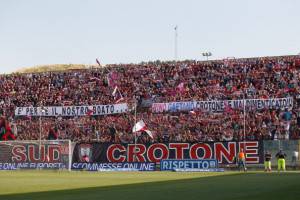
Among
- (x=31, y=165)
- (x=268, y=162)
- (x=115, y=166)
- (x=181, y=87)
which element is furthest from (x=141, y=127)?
(x=268, y=162)

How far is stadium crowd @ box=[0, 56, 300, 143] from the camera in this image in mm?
52750

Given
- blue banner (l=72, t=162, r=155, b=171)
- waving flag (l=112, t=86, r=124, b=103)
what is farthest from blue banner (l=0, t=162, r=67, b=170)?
waving flag (l=112, t=86, r=124, b=103)

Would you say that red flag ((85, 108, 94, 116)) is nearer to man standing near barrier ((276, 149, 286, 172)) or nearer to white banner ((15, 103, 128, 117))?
white banner ((15, 103, 128, 117))

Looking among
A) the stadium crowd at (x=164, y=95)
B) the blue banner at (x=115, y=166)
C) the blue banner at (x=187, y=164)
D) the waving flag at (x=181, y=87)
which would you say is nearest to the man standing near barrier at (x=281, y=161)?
the stadium crowd at (x=164, y=95)

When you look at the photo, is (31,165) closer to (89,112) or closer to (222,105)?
(89,112)

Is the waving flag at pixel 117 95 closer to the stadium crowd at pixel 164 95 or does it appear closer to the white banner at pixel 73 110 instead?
the stadium crowd at pixel 164 95

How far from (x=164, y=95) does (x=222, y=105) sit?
6812 mm

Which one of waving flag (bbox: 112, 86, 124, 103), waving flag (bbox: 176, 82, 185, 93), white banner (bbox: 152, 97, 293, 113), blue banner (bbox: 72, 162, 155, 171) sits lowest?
blue banner (bbox: 72, 162, 155, 171)

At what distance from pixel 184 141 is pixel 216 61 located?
14.3 meters

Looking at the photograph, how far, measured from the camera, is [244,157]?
47.2m

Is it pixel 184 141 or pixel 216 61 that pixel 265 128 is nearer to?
pixel 184 141

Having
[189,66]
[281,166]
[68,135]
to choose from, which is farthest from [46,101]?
[281,166]

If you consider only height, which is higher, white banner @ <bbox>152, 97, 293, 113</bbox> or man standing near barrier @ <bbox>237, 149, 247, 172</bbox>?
white banner @ <bbox>152, 97, 293, 113</bbox>

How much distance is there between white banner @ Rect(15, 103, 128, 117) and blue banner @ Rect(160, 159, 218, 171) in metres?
12.8
